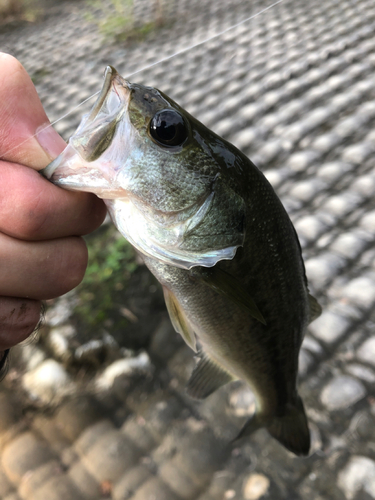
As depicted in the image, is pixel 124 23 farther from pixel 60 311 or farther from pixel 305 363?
pixel 305 363

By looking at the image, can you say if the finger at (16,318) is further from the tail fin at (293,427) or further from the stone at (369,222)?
the stone at (369,222)

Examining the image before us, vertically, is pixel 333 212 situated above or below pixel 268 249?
below

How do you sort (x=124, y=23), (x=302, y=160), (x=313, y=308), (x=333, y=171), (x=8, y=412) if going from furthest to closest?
1. (x=124, y=23)
2. (x=302, y=160)
3. (x=333, y=171)
4. (x=8, y=412)
5. (x=313, y=308)

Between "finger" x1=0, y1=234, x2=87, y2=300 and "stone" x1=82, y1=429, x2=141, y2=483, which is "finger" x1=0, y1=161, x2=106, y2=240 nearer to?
"finger" x1=0, y1=234, x2=87, y2=300

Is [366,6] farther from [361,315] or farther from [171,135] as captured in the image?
[171,135]

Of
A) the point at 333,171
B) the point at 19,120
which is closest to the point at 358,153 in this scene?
the point at 333,171

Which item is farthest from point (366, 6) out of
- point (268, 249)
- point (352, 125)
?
point (268, 249)
